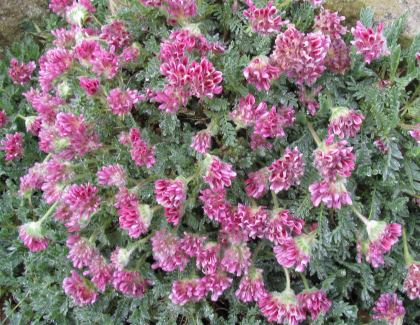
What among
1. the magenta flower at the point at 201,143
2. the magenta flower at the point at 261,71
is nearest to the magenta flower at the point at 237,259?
the magenta flower at the point at 201,143

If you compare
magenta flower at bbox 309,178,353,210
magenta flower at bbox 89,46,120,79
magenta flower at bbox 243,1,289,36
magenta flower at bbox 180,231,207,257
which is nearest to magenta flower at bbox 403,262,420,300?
magenta flower at bbox 309,178,353,210

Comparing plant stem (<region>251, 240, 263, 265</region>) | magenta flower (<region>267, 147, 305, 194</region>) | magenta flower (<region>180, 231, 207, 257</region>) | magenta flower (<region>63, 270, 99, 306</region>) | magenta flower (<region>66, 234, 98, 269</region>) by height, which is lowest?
plant stem (<region>251, 240, 263, 265</region>)

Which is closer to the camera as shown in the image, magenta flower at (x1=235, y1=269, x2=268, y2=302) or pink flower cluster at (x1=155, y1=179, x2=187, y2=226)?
pink flower cluster at (x1=155, y1=179, x2=187, y2=226)

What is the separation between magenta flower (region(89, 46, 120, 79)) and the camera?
1.86 metres

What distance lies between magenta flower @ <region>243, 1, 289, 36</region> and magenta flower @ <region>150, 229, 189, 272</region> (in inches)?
48.8

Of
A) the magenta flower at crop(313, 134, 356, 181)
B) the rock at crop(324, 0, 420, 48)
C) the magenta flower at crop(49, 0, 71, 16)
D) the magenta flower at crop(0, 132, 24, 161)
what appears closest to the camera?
the magenta flower at crop(313, 134, 356, 181)

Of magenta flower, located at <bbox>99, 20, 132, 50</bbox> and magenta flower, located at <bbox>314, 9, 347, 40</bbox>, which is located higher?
magenta flower, located at <bbox>99, 20, 132, 50</bbox>

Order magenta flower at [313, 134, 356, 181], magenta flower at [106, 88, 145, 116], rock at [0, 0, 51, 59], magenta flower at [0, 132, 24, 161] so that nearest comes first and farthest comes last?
magenta flower at [313, 134, 356, 181] → magenta flower at [106, 88, 145, 116] → magenta flower at [0, 132, 24, 161] → rock at [0, 0, 51, 59]

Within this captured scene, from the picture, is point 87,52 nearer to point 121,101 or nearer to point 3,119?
point 121,101

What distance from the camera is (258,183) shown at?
73.6 inches

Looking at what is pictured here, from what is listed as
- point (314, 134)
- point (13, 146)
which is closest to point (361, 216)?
point (314, 134)

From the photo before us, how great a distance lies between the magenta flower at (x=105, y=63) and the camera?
186 centimetres

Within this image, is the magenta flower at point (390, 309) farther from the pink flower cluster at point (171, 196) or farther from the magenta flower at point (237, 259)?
the pink flower cluster at point (171, 196)

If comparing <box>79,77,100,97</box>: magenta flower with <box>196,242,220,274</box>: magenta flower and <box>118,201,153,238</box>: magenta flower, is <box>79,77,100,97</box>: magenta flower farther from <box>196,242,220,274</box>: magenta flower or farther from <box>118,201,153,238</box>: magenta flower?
<box>196,242,220,274</box>: magenta flower
